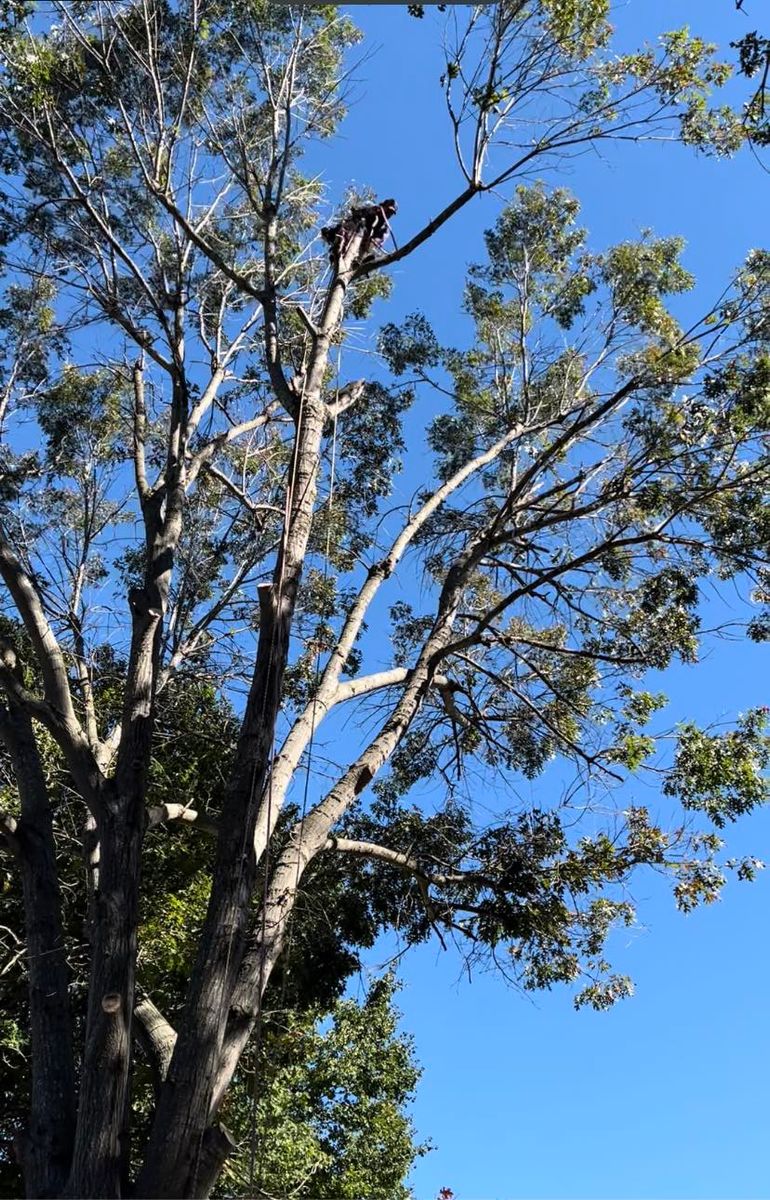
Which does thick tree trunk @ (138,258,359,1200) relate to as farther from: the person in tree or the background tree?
the person in tree

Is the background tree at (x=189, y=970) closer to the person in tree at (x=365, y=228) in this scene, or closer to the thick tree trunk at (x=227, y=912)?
→ the thick tree trunk at (x=227, y=912)

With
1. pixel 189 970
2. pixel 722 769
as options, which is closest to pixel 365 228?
pixel 722 769

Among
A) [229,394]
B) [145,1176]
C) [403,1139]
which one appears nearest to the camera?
[145,1176]

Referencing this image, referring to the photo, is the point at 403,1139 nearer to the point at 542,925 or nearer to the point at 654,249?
the point at 542,925

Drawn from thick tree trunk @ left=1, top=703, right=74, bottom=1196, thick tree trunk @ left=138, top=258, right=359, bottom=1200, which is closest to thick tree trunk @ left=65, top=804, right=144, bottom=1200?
thick tree trunk @ left=138, top=258, right=359, bottom=1200

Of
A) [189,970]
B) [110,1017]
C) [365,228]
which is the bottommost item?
[110,1017]

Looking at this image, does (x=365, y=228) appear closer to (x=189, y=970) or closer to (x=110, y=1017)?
(x=110, y=1017)

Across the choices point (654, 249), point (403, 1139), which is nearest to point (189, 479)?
point (654, 249)

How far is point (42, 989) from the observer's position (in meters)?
4.42

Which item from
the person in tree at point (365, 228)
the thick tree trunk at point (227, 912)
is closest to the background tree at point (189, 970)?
the thick tree trunk at point (227, 912)

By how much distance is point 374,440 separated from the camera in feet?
31.8

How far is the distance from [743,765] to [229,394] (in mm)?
5857

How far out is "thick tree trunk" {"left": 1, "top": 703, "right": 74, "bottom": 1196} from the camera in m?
4.02

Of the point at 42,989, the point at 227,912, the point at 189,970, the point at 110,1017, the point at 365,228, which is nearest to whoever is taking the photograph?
the point at 110,1017
